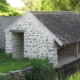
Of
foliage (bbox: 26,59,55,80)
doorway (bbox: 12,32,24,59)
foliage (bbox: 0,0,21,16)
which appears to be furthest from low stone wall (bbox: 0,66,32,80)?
foliage (bbox: 0,0,21,16)

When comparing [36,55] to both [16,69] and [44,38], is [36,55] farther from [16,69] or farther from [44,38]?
[16,69]

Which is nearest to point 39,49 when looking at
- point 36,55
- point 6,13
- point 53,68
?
point 36,55

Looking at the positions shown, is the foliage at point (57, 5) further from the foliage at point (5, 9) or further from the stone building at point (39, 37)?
the stone building at point (39, 37)

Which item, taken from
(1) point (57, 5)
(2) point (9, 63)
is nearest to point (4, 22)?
(2) point (9, 63)

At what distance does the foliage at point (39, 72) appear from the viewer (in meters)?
12.9

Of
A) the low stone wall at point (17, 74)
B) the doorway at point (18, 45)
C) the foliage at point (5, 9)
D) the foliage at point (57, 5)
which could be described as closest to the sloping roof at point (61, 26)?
the doorway at point (18, 45)

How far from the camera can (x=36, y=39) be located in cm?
1524

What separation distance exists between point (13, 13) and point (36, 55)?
10665mm

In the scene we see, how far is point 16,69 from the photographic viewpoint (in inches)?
500

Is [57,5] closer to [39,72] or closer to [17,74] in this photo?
[39,72]

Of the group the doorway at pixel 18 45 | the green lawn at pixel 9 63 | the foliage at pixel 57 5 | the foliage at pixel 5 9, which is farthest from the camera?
the foliage at pixel 57 5

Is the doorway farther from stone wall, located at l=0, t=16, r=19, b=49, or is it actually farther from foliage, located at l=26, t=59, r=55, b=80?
foliage, located at l=26, t=59, r=55, b=80

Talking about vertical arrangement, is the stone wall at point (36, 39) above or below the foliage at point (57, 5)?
below

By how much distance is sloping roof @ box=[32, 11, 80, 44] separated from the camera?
15223mm
